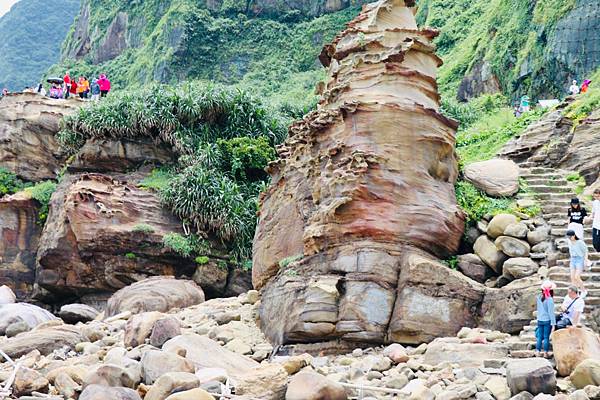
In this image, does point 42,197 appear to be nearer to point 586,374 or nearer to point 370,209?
point 370,209

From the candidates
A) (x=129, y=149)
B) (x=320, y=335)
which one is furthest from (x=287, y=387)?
(x=129, y=149)

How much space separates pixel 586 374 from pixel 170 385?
5.17 meters

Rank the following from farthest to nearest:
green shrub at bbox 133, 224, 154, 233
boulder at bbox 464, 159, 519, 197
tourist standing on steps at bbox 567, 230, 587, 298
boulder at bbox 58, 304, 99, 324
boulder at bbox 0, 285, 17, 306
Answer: green shrub at bbox 133, 224, 154, 233 → boulder at bbox 0, 285, 17, 306 → boulder at bbox 58, 304, 99, 324 → boulder at bbox 464, 159, 519, 197 → tourist standing on steps at bbox 567, 230, 587, 298

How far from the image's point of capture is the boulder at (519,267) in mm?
13188

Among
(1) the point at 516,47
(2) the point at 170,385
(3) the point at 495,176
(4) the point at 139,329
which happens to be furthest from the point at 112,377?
(1) the point at 516,47

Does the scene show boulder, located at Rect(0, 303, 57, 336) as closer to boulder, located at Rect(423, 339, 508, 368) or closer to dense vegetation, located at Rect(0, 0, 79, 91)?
boulder, located at Rect(423, 339, 508, 368)

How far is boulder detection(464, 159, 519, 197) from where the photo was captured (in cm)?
1550

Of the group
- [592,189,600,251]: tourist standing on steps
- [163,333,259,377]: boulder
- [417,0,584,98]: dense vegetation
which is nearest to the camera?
[163,333,259,377]: boulder

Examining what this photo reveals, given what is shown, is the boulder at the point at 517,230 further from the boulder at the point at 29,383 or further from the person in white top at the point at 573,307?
the boulder at the point at 29,383

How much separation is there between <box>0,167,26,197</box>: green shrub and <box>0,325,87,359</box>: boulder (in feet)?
46.8

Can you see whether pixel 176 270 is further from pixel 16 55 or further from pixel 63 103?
pixel 16 55

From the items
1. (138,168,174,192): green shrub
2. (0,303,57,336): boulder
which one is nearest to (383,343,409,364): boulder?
(0,303,57,336): boulder

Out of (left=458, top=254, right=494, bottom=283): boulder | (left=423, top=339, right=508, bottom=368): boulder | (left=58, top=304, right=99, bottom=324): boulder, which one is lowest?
(left=58, top=304, right=99, bottom=324): boulder

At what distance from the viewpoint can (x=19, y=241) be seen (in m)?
26.6
